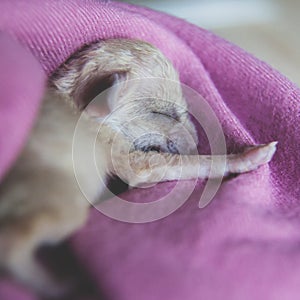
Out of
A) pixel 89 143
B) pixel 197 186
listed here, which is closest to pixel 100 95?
pixel 89 143

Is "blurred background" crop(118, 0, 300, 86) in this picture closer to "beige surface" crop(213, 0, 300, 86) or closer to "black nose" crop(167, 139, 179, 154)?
"beige surface" crop(213, 0, 300, 86)

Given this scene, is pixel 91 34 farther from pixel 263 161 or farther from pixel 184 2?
pixel 184 2

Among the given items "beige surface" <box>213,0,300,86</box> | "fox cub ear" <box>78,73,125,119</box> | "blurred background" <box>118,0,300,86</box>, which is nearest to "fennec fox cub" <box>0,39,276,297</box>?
"fox cub ear" <box>78,73,125,119</box>

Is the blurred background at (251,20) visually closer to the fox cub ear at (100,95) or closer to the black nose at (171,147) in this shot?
the black nose at (171,147)

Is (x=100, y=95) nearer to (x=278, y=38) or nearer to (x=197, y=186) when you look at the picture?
(x=197, y=186)

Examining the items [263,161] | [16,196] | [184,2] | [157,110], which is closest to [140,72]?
[157,110]

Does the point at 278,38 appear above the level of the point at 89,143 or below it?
below
